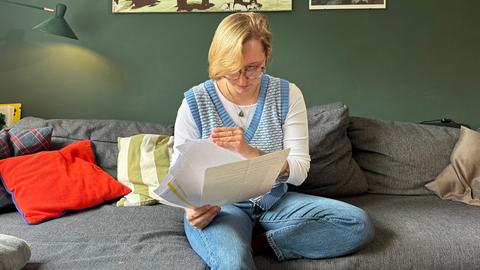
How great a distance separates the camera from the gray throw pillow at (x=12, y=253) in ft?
3.68

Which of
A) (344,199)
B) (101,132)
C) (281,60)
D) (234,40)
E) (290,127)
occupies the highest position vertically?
(234,40)

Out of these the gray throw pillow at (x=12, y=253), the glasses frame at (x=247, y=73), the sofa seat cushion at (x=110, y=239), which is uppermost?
the glasses frame at (x=247, y=73)

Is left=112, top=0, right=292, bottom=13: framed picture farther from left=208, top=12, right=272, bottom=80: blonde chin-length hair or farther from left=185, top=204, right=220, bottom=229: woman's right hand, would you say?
left=185, top=204, right=220, bottom=229: woman's right hand

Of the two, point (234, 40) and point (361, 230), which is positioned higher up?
point (234, 40)

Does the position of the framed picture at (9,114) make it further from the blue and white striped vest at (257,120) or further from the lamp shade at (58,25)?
the blue and white striped vest at (257,120)

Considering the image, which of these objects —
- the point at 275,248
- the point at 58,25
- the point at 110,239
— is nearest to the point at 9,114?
the point at 58,25

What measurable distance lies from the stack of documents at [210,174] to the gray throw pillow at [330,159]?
70 cm

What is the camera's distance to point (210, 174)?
1.11m

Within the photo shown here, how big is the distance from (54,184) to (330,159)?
3.58 feet

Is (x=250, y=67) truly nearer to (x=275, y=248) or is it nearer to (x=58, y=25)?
(x=275, y=248)

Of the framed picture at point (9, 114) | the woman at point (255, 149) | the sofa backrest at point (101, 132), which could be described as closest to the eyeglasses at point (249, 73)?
the woman at point (255, 149)

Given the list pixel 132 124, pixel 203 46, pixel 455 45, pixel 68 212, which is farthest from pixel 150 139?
pixel 455 45

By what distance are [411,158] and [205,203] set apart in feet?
3.74

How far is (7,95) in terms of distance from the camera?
2.46 meters
